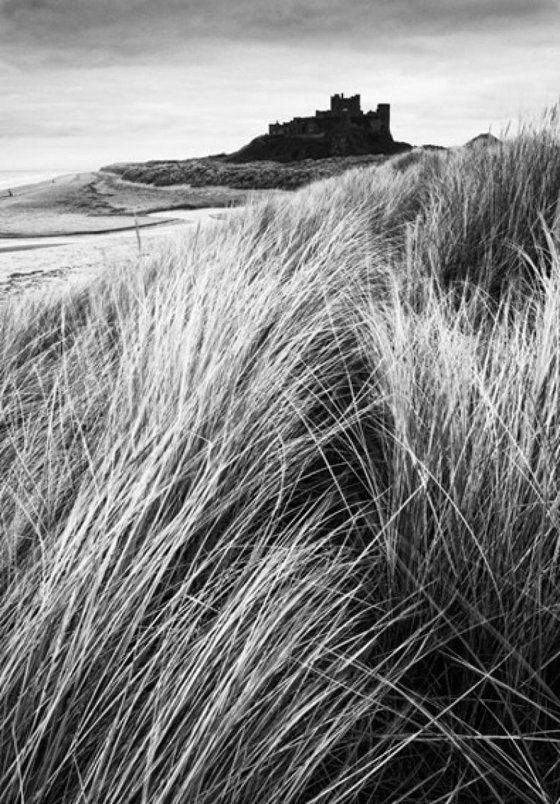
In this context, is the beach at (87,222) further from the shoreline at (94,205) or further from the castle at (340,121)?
the castle at (340,121)

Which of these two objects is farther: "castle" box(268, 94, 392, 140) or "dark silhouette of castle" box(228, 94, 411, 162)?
"castle" box(268, 94, 392, 140)

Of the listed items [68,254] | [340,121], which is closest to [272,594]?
[68,254]

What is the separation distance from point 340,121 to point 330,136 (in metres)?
5.61

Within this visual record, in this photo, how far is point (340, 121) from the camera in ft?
89.0

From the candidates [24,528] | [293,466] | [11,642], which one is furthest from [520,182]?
[11,642]

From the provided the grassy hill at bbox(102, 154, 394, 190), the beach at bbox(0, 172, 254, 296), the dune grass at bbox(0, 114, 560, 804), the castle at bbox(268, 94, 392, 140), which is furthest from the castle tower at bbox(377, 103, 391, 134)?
the dune grass at bbox(0, 114, 560, 804)

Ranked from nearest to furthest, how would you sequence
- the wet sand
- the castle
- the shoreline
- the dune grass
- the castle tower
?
the dune grass < the wet sand < the shoreline < the castle < the castle tower

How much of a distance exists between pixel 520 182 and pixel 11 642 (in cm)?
203

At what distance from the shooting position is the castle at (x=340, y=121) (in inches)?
923

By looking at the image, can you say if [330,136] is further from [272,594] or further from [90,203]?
[272,594]

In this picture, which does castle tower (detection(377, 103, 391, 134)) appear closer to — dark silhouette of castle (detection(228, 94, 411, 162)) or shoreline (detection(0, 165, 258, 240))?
dark silhouette of castle (detection(228, 94, 411, 162))

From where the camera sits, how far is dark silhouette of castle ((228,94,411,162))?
19734 mm

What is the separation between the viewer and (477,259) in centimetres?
184

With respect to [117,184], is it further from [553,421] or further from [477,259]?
[553,421]
